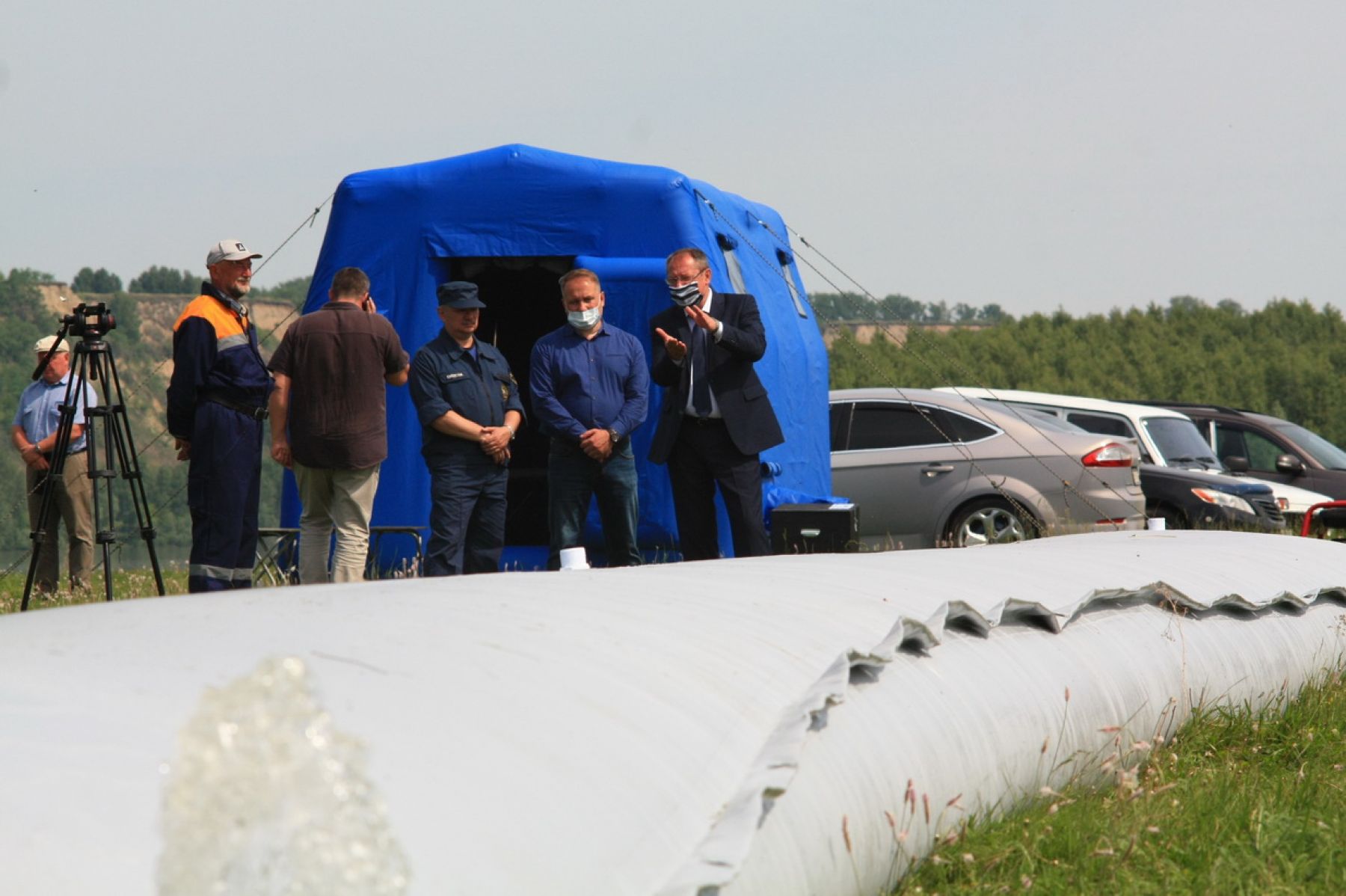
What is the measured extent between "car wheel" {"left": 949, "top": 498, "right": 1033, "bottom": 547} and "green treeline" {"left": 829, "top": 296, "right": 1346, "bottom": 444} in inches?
2721

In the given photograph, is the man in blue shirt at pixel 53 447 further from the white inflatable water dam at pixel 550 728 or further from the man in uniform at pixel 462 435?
the white inflatable water dam at pixel 550 728

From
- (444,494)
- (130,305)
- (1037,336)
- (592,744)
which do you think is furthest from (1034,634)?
(130,305)

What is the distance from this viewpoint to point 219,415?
23.0 feet

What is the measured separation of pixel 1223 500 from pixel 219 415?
825cm

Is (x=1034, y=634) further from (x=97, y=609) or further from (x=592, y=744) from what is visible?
(x=97, y=609)

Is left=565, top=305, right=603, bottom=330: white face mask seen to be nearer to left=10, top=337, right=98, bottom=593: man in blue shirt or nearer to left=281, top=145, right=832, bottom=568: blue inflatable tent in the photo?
left=281, top=145, right=832, bottom=568: blue inflatable tent

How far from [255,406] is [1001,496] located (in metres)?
5.99

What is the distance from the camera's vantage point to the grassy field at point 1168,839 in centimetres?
297

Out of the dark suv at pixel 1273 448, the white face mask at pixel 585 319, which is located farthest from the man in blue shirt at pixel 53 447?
the dark suv at pixel 1273 448

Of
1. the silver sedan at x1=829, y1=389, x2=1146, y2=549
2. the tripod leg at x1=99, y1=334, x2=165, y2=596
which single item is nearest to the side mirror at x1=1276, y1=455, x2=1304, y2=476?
the silver sedan at x1=829, y1=389, x2=1146, y2=549

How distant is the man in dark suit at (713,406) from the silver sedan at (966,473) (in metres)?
3.73

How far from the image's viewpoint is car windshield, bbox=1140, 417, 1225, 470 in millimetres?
13647

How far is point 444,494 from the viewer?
7.32 meters

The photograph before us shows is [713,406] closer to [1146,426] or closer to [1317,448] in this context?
[1146,426]
